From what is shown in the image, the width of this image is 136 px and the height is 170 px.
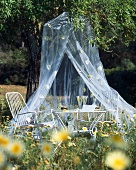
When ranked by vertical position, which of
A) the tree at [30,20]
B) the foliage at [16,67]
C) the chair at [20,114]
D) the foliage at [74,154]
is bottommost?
the foliage at [16,67]

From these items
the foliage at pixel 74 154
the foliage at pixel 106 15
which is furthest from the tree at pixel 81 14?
the foliage at pixel 74 154

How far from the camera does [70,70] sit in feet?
26.6

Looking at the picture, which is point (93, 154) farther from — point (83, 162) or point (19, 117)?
point (19, 117)

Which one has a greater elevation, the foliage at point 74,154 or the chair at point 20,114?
the foliage at point 74,154

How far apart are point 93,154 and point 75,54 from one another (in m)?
Answer: 4.10

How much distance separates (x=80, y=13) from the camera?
8.60m

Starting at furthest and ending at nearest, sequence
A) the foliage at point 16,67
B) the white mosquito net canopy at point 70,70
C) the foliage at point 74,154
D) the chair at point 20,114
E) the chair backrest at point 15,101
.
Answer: the foliage at point 16,67
the chair backrest at point 15,101
the white mosquito net canopy at point 70,70
the chair at point 20,114
the foliage at point 74,154

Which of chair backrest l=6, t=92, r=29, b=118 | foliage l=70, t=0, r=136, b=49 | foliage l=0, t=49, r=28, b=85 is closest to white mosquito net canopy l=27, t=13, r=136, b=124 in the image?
chair backrest l=6, t=92, r=29, b=118

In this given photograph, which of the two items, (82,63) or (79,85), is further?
(79,85)

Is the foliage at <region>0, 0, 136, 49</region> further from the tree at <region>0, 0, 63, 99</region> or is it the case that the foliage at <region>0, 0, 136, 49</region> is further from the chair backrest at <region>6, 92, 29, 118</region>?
the chair backrest at <region>6, 92, 29, 118</region>

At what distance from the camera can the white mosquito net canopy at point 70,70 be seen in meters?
7.31

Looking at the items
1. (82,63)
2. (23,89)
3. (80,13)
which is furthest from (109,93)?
(23,89)

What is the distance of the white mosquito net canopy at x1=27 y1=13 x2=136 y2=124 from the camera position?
24.0 feet

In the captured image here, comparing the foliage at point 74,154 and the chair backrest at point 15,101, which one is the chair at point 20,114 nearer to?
the chair backrest at point 15,101
